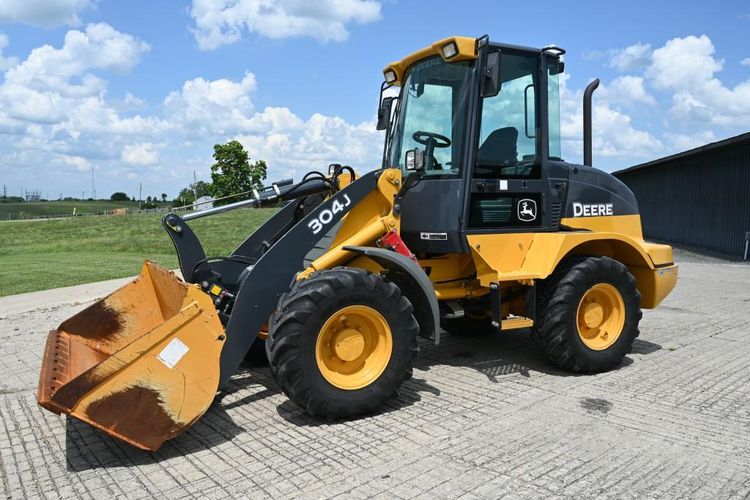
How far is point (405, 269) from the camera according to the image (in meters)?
4.80

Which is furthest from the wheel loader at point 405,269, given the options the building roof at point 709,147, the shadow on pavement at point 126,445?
the building roof at point 709,147

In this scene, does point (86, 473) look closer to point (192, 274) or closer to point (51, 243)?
point (192, 274)

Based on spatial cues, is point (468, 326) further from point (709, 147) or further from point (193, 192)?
point (193, 192)

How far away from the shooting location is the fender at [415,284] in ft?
15.8

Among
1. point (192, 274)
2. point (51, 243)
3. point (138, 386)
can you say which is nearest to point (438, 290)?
point (192, 274)

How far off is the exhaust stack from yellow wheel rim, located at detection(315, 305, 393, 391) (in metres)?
3.17

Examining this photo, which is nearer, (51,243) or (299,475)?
(299,475)

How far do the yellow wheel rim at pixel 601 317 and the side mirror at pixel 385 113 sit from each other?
8.61 ft

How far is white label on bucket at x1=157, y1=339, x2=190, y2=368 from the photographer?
3.91 meters

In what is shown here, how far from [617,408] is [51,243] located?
2691 cm

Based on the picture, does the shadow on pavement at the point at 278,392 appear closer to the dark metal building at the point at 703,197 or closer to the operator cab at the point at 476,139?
the operator cab at the point at 476,139

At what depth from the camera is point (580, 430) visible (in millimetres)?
4387

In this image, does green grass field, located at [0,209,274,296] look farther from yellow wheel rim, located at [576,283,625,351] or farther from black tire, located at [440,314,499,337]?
yellow wheel rim, located at [576,283,625,351]

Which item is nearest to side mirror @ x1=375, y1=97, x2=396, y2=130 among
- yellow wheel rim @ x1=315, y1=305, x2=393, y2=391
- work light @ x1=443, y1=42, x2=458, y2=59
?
work light @ x1=443, y1=42, x2=458, y2=59
